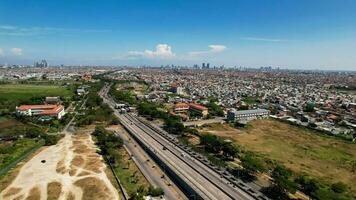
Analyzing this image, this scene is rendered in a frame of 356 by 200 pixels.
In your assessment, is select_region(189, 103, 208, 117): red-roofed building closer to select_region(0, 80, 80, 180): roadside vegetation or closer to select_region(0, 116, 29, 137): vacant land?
select_region(0, 80, 80, 180): roadside vegetation

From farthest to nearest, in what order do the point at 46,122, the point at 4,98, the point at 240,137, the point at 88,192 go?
the point at 4,98
the point at 46,122
the point at 240,137
the point at 88,192

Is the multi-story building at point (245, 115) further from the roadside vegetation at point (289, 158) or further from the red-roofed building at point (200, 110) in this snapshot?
the red-roofed building at point (200, 110)

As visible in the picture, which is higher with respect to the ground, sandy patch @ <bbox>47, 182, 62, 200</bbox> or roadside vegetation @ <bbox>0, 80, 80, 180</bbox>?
roadside vegetation @ <bbox>0, 80, 80, 180</bbox>

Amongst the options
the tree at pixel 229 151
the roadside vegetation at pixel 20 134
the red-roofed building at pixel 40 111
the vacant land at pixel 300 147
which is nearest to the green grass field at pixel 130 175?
the tree at pixel 229 151

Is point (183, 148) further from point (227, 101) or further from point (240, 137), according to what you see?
point (227, 101)

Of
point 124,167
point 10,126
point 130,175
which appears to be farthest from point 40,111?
point 130,175

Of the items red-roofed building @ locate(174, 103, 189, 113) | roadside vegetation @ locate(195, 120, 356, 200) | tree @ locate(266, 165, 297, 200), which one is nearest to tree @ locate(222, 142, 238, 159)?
roadside vegetation @ locate(195, 120, 356, 200)

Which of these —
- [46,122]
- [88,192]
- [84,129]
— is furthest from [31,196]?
[46,122]
